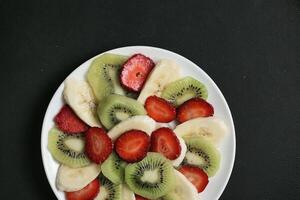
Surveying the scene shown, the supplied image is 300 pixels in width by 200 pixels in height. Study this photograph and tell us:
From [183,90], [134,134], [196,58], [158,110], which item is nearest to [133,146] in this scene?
[134,134]

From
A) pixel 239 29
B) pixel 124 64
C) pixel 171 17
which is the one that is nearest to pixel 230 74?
pixel 239 29

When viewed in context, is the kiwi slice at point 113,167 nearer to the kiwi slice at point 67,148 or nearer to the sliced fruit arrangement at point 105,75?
the kiwi slice at point 67,148

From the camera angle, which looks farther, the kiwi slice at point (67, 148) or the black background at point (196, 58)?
the black background at point (196, 58)

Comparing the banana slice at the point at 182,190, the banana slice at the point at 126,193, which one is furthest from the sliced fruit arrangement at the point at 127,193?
the banana slice at the point at 182,190

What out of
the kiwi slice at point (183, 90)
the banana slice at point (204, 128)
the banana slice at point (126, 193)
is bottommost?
the banana slice at point (126, 193)

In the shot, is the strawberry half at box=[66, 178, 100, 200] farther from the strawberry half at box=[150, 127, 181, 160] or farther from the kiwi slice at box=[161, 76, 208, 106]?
the kiwi slice at box=[161, 76, 208, 106]

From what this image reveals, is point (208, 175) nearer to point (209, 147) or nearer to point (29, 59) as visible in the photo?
point (209, 147)
